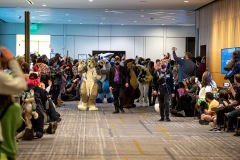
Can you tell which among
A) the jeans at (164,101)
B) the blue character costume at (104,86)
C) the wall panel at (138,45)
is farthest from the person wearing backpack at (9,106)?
the wall panel at (138,45)

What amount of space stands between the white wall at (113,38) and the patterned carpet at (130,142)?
23.3 m

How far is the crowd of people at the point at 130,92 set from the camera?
4.12 metres

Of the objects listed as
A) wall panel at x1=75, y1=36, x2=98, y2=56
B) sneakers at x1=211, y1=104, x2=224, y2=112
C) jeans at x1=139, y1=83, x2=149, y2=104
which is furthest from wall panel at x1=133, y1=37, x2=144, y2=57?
sneakers at x1=211, y1=104, x2=224, y2=112

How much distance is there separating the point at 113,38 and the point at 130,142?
28021mm

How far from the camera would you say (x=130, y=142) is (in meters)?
10.5

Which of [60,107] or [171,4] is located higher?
[171,4]

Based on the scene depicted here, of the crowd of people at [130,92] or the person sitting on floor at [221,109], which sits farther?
the person sitting on floor at [221,109]

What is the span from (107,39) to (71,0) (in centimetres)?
1734

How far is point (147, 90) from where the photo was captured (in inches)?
787

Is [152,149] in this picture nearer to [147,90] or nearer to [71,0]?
[147,90]

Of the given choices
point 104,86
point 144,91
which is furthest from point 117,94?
point 104,86

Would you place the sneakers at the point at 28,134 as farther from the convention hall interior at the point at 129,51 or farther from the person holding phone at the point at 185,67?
the person holding phone at the point at 185,67

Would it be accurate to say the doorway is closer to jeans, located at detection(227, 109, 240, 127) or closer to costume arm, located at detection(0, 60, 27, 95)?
jeans, located at detection(227, 109, 240, 127)

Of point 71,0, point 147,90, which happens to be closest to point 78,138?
point 147,90
